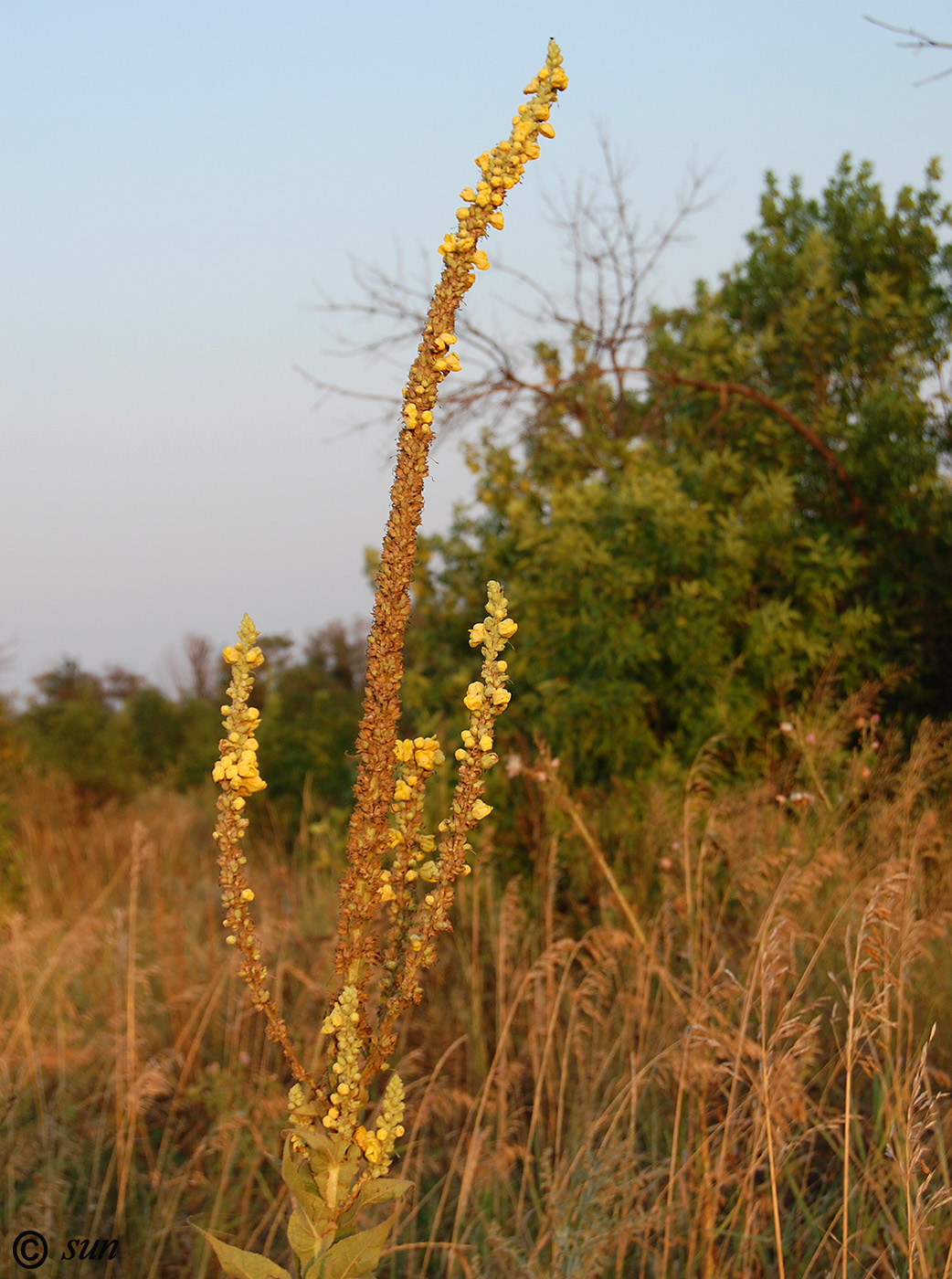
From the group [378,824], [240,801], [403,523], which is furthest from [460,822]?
[403,523]

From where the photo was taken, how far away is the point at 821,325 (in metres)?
7.61

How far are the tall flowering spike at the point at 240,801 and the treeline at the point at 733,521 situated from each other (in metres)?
2.59

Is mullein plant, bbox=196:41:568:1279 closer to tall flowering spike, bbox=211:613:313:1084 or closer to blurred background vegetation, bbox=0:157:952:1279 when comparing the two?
tall flowering spike, bbox=211:613:313:1084

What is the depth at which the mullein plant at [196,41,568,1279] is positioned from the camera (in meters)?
1.32

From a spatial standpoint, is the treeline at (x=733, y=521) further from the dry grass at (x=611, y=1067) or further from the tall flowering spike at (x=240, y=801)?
the tall flowering spike at (x=240, y=801)

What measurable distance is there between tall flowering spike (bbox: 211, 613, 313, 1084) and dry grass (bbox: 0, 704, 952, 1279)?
101 cm

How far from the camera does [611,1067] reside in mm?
3510

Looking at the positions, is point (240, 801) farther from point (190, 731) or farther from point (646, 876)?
point (190, 731)

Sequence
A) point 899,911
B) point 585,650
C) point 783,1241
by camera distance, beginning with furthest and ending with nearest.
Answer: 1. point 585,650
2. point 899,911
3. point 783,1241

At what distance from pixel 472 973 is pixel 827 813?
1.72 meters

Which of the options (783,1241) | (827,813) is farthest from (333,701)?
(783,1241)

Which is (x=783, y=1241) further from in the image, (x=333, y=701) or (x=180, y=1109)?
(x=333, y=701)

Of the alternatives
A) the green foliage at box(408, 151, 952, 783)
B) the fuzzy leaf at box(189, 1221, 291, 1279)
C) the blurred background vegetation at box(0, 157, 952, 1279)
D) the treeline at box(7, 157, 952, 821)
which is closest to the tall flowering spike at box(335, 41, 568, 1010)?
the fuzzy leaf at box(189, 1221, 291, 1279)

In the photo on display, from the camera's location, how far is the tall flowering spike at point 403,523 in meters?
1.31
